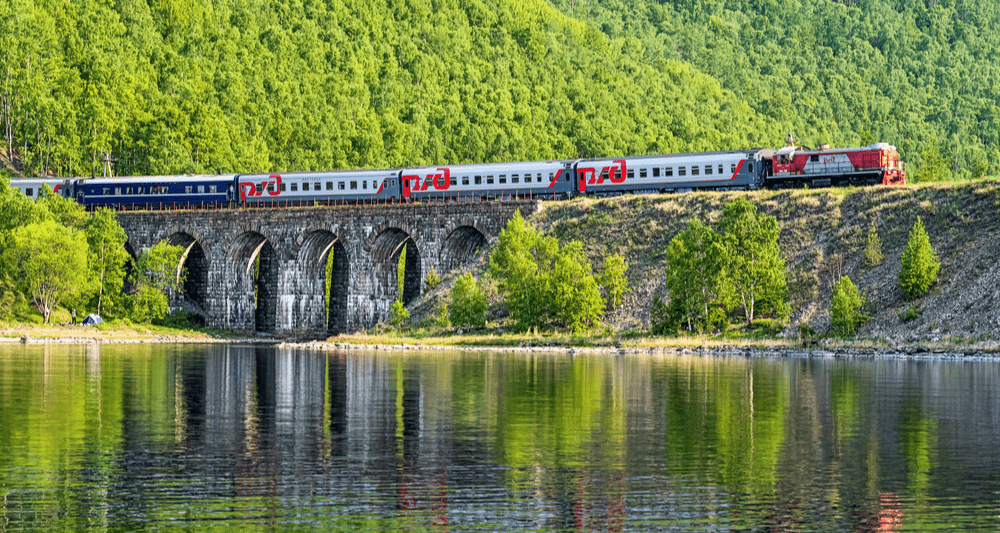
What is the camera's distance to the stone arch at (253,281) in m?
118

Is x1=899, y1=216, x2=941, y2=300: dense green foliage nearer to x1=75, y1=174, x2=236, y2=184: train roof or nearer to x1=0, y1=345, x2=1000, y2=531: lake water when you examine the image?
x1=0, y1=345, x2=1000, y2=531: lake water

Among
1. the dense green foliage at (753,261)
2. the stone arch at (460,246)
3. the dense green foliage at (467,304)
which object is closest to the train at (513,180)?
the stone arch at (460,246)

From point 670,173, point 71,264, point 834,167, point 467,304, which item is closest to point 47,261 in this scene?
point 71,264

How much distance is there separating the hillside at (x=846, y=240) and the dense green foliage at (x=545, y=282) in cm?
352

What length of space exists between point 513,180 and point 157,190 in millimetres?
36878

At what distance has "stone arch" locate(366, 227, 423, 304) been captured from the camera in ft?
367

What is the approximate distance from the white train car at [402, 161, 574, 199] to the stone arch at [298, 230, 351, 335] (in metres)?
11.4

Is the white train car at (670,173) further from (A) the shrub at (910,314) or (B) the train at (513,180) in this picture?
(A) the shrub at (910,314)

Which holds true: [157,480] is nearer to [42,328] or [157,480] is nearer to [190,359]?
[190,359]

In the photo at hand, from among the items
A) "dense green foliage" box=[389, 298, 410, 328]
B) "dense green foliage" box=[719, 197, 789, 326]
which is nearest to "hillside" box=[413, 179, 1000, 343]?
Answer: "dense green foliage" box=[389, 298, 410, 328]

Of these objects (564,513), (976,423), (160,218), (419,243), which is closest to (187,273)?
(160,218)

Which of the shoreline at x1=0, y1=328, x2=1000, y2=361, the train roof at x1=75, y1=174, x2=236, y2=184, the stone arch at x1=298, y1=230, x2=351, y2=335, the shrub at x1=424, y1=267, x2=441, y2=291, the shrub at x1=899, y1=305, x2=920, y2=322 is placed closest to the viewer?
the shoreline at x1=0, y1=328, x2=1000, y2=361

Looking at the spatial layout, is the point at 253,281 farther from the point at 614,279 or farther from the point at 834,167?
the point at 834,167

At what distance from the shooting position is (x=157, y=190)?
4783 inches
